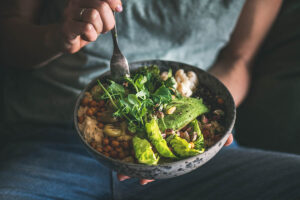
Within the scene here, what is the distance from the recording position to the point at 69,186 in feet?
2.96

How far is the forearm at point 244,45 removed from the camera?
1127mm

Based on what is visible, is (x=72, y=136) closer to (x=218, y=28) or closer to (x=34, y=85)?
(x=34, y=85)

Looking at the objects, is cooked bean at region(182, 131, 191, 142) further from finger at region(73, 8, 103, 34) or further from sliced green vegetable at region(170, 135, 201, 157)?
finger at region(73, 8, 103, 34)

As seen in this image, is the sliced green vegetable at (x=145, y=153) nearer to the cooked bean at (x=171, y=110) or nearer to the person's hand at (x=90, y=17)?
the cooked bean at (x=171, y=110)

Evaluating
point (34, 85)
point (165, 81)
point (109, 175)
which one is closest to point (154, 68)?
point (165, 81)

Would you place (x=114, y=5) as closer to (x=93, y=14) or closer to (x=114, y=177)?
(x=93, y=14)

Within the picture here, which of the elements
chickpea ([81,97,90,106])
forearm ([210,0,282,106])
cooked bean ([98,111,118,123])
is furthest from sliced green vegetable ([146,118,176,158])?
forearm ([210,0,282,106])

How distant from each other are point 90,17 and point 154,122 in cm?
31

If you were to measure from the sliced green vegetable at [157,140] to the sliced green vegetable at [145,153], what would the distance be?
0.02 m

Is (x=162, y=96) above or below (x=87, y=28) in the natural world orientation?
below

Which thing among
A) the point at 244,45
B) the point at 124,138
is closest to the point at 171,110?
the point at 124,138

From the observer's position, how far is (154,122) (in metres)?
0.65

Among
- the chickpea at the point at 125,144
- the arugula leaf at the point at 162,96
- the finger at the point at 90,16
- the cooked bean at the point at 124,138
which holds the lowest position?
the chickpea at the point at 125,144

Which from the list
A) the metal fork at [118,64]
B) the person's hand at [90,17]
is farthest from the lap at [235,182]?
the person's hand at [90,17]
